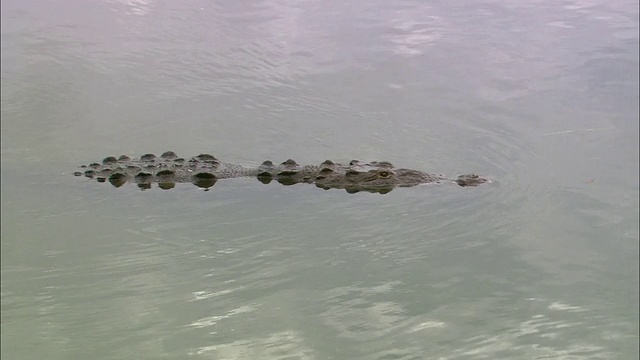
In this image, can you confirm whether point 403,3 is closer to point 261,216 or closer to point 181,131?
point 181,131

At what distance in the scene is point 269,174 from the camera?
276 inches

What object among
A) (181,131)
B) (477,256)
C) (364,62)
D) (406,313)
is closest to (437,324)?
(406,313)

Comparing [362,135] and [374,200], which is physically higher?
[362,135]

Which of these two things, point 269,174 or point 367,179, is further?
point 269,174

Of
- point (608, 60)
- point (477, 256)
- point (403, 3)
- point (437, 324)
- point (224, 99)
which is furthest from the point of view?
point (403, 3)

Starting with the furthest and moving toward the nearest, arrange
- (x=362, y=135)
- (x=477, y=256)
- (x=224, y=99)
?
(x=224, y=99) < (x=362, y=135) < (x=477, y=256)

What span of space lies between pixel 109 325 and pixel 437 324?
223 cm

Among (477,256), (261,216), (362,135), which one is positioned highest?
(362,135)

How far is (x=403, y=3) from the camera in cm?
1205

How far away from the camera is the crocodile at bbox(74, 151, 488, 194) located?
22.7 feet

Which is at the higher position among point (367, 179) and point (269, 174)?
point (269, 174)

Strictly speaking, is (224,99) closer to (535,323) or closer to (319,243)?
(319,243)

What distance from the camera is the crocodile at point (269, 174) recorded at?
6910mm

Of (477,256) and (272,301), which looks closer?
(272,301)
